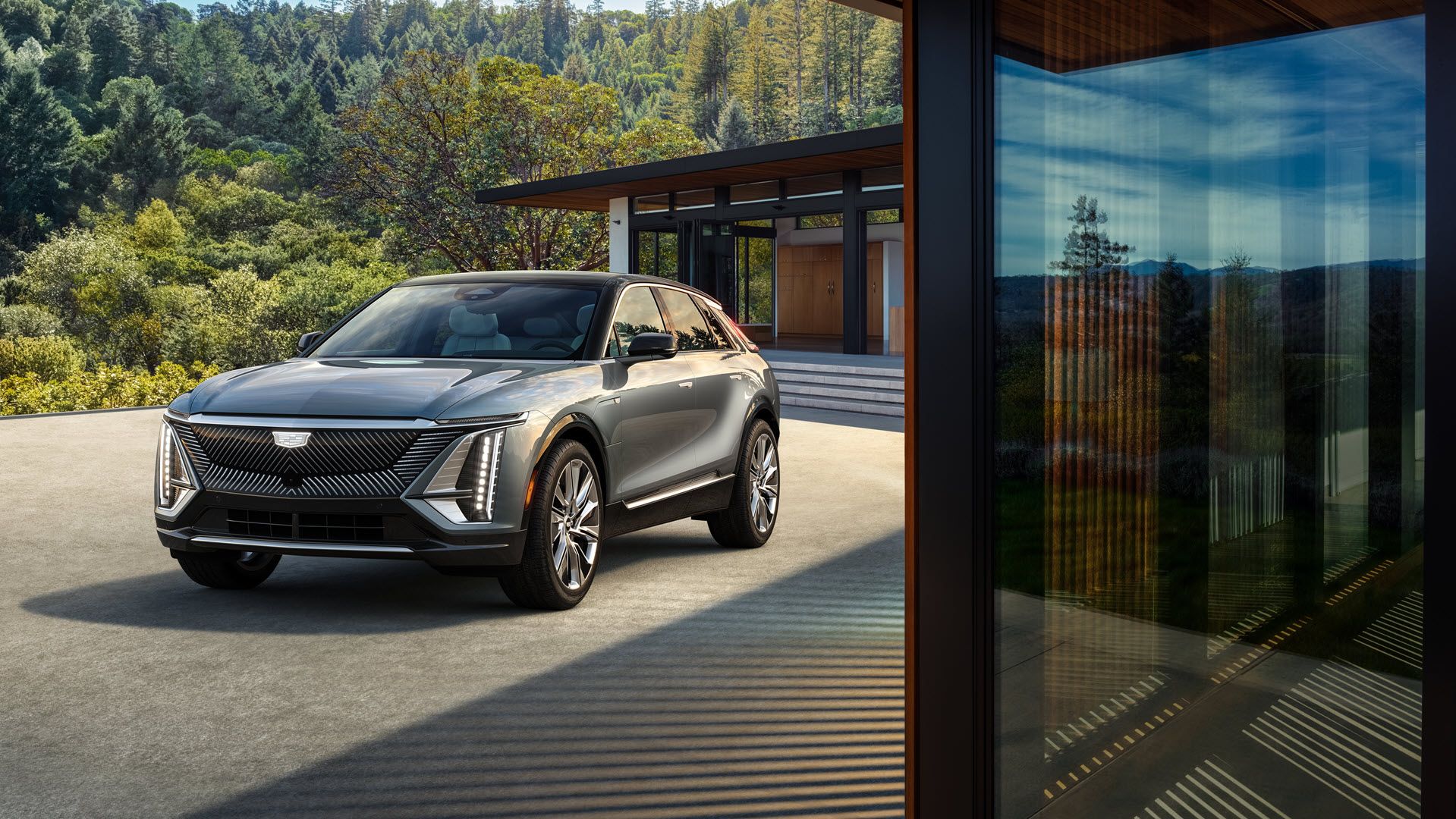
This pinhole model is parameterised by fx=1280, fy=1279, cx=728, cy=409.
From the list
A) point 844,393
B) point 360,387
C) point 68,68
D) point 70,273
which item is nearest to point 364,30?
point 68,68

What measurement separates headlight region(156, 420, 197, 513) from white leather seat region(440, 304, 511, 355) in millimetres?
1466

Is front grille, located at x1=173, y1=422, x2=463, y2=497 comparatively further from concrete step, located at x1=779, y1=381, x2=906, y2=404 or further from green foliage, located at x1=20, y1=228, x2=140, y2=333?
green foliage, located at x1=20, y1=228, x2=140, y2=333

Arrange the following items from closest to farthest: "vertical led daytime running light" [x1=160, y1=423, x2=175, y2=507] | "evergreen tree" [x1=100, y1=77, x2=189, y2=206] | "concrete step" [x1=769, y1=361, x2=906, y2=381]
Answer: "vertical led daytime running light" [x1=160, y1=423, x2=175, y2=507]
"concrete step" [x1=769, y1=361, x2=906, y2=381]
"evergreen tree" [x1=100, y1=77, x2=189, y2=206]

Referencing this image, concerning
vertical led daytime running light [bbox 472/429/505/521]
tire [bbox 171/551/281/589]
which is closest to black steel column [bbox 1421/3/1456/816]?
vertical led daytime running light [bbox 472/429/505/521]

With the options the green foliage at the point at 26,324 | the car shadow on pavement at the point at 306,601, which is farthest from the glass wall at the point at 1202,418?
Answer: the green foliage at the point at 26,324

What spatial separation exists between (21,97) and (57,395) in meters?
52.6

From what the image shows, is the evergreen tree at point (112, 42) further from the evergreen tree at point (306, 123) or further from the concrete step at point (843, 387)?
the concrete step at point (843, 387)

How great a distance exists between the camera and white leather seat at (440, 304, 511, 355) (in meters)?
7.13

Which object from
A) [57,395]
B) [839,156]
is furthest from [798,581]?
[57,395]

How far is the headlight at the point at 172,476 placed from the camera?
6.25 meters

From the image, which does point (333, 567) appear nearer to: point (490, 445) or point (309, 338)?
point (309, 338)

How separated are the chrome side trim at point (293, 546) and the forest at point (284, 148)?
18054 millimetres

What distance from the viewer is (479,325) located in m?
7.25

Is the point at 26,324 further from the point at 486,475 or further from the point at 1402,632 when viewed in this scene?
the point at 1402,632
